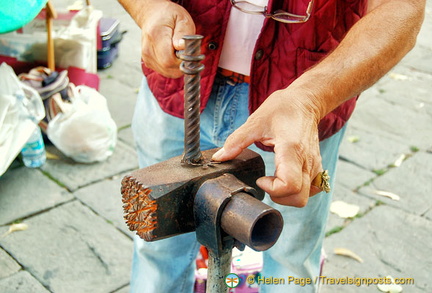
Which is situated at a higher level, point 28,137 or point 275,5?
point 275,5

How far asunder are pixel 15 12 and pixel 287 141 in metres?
2.44

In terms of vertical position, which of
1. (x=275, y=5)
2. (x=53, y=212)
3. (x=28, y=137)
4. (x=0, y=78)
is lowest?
(x=53, y=212)

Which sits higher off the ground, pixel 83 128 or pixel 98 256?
pixel 83 128

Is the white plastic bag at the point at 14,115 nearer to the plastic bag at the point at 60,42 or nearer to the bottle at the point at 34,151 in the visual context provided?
the bottle at the point at 34,151

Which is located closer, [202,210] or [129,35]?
[202,210]

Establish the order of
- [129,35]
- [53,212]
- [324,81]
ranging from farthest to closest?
[129,35], [53,212], [324,81]

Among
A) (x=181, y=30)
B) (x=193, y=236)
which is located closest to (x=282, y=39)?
(x=181, y=30)

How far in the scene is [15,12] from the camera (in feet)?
10.5

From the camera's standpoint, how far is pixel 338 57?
155cm

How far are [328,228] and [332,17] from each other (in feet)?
6.58

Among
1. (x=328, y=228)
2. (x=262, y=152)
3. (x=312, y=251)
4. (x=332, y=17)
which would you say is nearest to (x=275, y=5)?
(x=332, y=17)

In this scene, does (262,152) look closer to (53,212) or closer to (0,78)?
(53,212)

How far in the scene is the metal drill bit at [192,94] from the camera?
4.11ft

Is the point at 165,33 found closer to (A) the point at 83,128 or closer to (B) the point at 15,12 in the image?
(B) the point at 15,12
